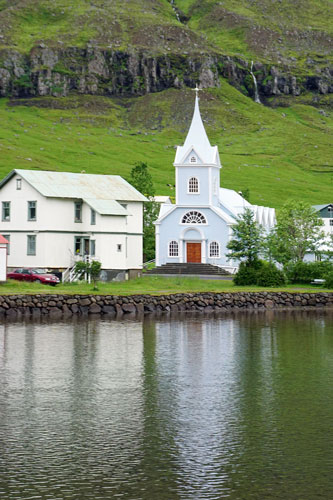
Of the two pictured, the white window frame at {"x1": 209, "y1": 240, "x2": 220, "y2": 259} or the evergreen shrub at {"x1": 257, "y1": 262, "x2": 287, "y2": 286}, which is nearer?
the evergreen shrub at {"x1": 257, "y1": 262, "x2": 287, "y2": 286}

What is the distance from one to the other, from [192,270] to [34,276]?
1962 centimetres

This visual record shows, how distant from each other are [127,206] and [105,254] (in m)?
8.63

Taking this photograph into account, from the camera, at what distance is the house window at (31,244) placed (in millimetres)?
75162

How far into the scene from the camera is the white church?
87000 millimetres

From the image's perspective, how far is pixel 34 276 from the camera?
6944cm

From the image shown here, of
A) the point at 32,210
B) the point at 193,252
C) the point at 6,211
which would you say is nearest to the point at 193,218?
the point at 193,252

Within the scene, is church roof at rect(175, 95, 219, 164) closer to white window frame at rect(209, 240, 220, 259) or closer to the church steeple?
the church steeple

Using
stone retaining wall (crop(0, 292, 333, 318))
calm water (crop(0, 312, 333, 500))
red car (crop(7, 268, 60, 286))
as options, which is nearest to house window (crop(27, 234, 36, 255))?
red car (crop(7, 268, 60, 286))

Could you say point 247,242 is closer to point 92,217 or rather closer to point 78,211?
point 92,217

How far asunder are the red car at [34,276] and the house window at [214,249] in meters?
21.5

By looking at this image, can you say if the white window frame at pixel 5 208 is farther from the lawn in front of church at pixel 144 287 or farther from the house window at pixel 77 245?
the lawn in front of church at pixel 144 287

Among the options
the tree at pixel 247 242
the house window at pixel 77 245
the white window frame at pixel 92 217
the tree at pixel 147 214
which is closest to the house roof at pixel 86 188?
the white window frame at pixel 92 217

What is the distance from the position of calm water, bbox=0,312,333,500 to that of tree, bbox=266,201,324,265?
32801mm

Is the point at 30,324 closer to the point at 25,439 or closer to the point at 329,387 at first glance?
the point at 329,387
